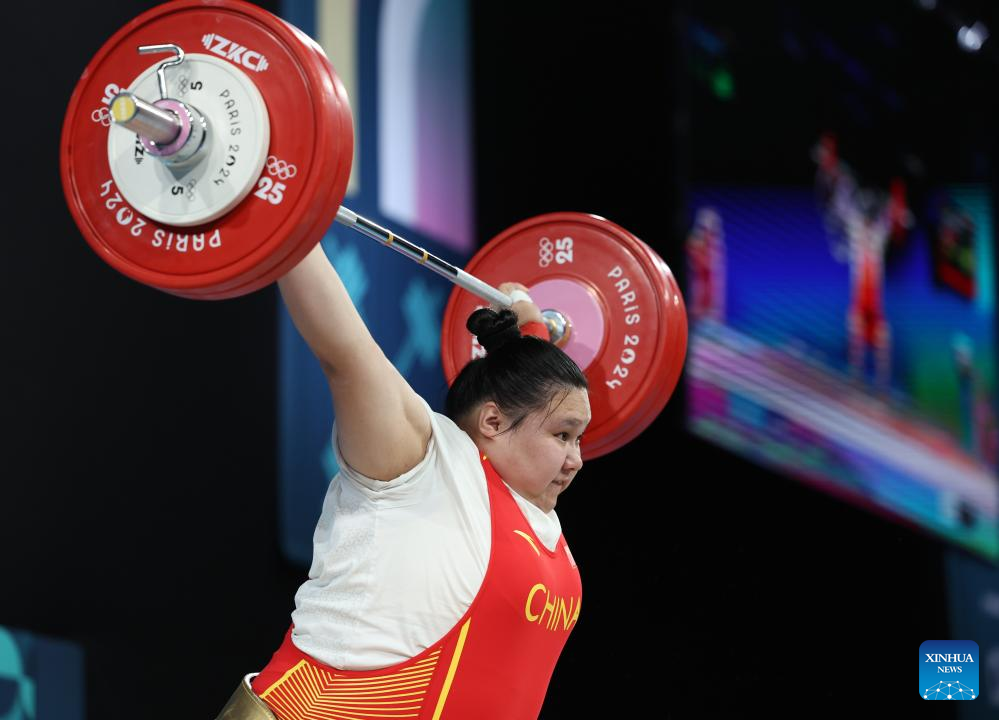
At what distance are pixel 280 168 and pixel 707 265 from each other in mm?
3112

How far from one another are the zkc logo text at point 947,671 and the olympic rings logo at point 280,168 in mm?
3753

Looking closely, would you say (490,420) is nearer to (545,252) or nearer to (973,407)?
(545,252)

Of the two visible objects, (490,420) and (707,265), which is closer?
(490,420)

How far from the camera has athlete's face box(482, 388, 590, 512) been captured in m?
2.23

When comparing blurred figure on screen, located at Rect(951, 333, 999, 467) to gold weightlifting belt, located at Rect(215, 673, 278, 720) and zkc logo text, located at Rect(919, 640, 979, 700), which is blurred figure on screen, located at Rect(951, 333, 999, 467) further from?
gold weightlifting belt, located at Rect(215, 673, 278, 720)

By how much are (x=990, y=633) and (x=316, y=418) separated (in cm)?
319

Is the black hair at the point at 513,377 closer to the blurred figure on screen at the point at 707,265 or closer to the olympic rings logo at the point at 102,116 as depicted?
the olympic rings logo at the point at 102,116

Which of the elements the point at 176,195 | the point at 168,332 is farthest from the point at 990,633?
the point at 176,195

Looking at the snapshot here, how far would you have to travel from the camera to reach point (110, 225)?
74.4 inches

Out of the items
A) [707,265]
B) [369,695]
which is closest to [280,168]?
[369,695]

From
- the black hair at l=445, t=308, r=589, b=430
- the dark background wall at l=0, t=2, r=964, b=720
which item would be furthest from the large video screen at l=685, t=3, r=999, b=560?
the black hair at l=445, t=308, r=589, b=430

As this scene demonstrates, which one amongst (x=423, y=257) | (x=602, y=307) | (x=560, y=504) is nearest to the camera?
(x=423, y=257)

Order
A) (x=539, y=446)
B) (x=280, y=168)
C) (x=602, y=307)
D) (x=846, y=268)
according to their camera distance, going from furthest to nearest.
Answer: (x=846, y=268), (x=602, y=307), (x=539, y=446), (x=280, y=168)

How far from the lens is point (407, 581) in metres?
2.05
